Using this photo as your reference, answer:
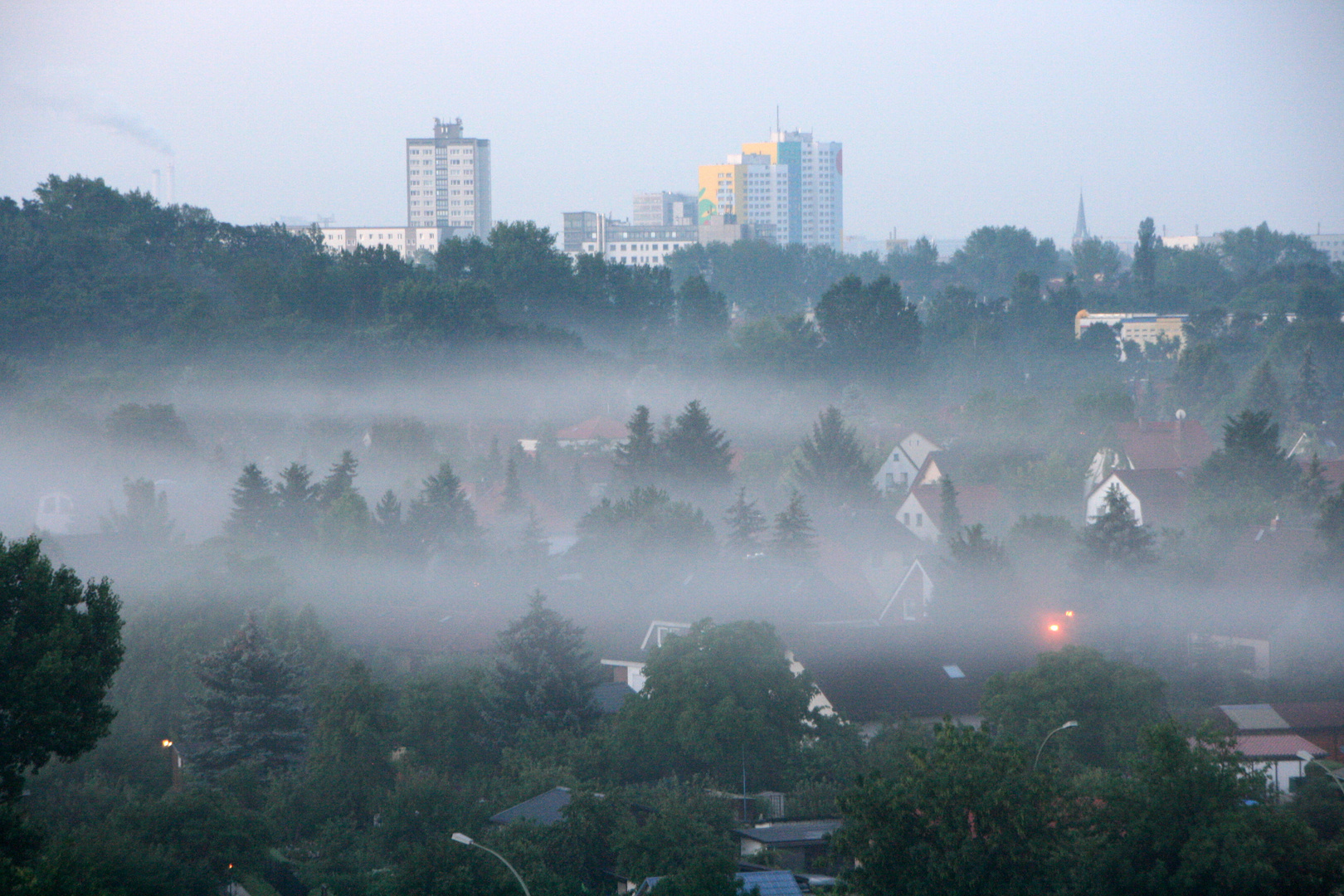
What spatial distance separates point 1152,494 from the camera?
38.4 meters

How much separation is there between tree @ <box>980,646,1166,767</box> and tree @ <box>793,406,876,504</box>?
25.2 metres

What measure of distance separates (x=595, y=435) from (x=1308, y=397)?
33.9 metres

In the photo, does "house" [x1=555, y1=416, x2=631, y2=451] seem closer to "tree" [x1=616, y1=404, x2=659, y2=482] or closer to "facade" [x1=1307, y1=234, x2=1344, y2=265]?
"tree" [x1=616, y1=404, x2=659, y2=482]

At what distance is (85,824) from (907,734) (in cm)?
1033

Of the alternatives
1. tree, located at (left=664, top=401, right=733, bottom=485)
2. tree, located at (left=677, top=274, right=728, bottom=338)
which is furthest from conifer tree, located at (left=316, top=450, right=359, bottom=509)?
tree, located at (left=677, top=274, right=728, bottom=338)

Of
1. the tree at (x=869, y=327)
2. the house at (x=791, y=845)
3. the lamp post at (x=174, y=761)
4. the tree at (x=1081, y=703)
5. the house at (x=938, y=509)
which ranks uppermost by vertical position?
the tree at (x=869, y=327)

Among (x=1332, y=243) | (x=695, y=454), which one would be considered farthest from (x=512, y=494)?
(x=1332, y=243)

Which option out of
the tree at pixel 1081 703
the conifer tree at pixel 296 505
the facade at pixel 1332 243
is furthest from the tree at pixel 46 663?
the facade at pixel 1332 243

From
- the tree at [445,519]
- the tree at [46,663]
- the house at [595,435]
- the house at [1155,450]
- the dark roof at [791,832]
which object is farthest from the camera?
the house at [595,435]

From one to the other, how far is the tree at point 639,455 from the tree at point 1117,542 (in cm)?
1902

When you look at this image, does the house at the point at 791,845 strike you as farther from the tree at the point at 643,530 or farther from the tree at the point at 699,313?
the tree at the point at 699,313

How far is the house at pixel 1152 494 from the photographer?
123ft

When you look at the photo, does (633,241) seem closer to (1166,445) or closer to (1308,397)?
(1308,397)

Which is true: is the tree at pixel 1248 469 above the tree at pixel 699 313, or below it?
below
